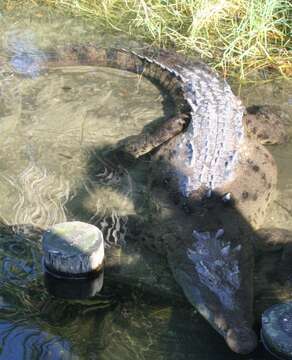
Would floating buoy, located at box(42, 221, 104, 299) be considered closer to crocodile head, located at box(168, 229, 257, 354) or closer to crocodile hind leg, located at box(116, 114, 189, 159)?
crocodile head, located at box(168, 229, 257, 354)

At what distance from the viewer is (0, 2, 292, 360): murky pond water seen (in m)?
3.81

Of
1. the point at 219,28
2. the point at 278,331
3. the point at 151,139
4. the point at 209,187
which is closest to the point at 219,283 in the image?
the point at 278,331

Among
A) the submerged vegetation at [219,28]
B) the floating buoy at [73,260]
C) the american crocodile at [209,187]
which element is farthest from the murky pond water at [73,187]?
the submerged vegetation at [219,28]

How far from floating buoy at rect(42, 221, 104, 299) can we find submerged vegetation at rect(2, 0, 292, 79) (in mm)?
3389

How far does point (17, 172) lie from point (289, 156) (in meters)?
2.54

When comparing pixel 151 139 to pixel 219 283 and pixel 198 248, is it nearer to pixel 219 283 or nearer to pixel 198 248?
Answer: pixel 198 248

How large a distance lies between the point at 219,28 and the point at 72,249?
430 cm

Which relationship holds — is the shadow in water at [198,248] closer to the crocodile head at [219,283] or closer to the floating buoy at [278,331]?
the crocodile head at [219,283]

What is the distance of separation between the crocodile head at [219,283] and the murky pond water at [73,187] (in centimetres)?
15

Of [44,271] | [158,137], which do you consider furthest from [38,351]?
[158,137]

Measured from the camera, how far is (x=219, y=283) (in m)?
4.04

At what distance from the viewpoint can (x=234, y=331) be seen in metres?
3.63

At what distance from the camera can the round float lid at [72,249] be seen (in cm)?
393

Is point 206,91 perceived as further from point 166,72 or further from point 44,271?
point 44,271
